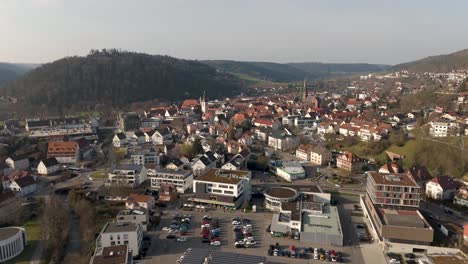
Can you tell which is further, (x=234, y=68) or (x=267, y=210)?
(x=234, y=68)

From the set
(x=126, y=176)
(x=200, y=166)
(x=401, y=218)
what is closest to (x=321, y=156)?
(x=200, y=166)

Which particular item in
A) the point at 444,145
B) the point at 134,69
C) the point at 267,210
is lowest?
the point at 267,210

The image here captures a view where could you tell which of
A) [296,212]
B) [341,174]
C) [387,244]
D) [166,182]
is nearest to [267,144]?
[341,174]

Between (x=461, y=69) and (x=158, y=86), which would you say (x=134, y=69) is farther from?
(x=461, y=69)

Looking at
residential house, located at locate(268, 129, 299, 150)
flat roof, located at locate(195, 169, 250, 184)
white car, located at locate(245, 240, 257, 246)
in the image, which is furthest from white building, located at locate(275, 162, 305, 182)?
white car, located at locate(245, 240, 257, 246)

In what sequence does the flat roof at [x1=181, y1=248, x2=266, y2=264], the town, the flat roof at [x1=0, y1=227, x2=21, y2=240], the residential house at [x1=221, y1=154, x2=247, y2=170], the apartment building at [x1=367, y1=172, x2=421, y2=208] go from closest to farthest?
1. the flat roof at [x1=181, y1=248, x2=266, y2=264]
2. the flat roof at [x1=0, y1=227, x2=21, y2=240]
3. the town
4. the apartment building at [x1=367, y1=172, x2=421, y2=208]
5. the residential house at [x1=221, y1=154, x2=247, y2=170]

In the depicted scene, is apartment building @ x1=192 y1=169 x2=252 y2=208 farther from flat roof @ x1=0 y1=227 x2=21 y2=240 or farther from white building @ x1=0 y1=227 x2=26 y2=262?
flat roof @ x1=0 y1=227 x2=21 y2=240

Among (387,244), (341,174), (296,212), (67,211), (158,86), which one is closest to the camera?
(387,244)
